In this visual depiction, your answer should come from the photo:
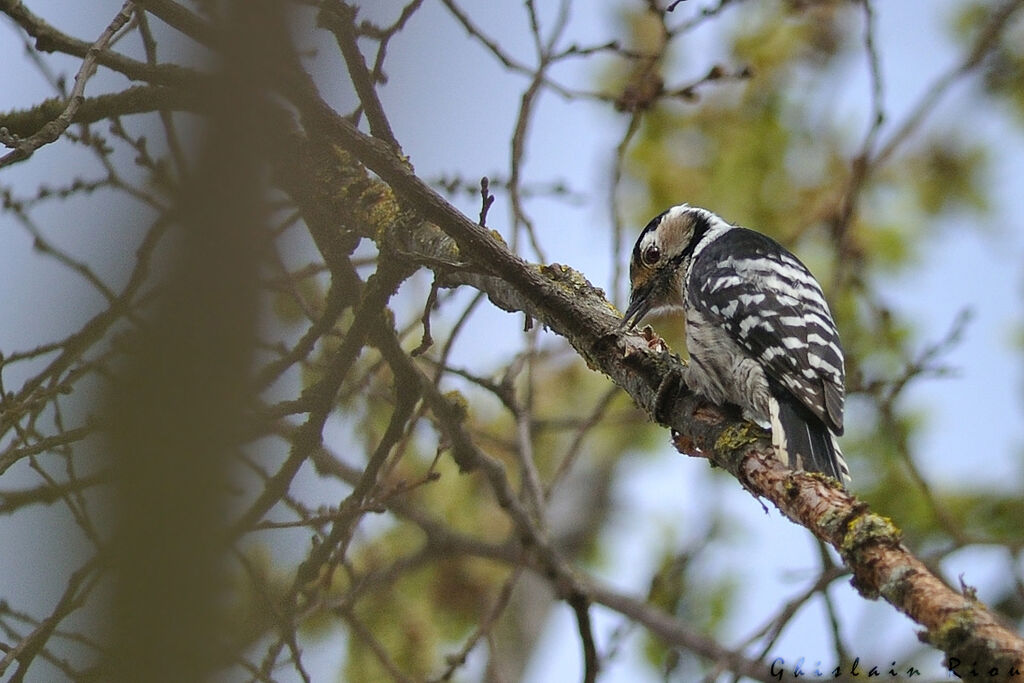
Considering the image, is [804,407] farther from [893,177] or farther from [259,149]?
[893,177]

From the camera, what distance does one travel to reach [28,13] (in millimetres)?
3045

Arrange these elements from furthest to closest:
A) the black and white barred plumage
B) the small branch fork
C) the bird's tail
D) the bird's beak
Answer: the bird's beak → the black and white barred plumage → the bird's tail → the small branch fork

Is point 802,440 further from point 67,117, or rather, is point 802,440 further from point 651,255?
point 67,117

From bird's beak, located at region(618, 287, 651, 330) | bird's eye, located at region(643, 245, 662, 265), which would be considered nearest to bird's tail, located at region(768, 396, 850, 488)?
bird's beak, located at region(618, 287, 651, 330)

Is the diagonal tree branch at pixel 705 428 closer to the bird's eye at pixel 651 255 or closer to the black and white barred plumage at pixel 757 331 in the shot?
the black and white barred plumage at pixel 757 331

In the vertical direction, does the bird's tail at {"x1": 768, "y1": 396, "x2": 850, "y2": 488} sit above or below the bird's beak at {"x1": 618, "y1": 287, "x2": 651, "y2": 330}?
below

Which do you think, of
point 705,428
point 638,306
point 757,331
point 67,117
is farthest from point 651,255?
point 67,117

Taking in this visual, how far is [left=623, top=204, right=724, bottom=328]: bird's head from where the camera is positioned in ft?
16.3

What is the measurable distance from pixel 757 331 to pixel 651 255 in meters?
1.16

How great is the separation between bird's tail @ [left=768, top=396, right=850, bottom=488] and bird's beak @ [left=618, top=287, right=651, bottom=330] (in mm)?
1043

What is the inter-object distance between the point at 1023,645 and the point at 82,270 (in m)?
2.15

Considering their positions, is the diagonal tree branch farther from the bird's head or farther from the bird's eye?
the bird's eye

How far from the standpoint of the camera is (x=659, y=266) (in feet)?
16.4

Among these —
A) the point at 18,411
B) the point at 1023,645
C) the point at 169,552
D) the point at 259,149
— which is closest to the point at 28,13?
the point at 18,411
